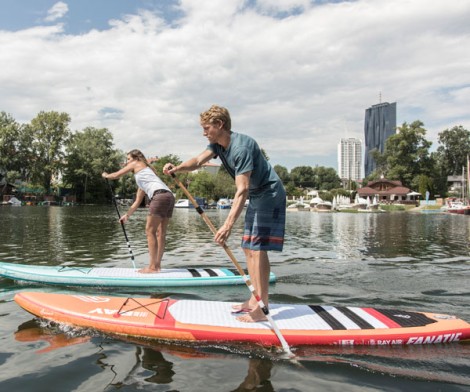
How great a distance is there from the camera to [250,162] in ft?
16.6

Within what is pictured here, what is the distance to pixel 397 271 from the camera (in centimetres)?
1036

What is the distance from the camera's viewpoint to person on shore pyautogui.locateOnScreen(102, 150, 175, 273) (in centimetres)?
853

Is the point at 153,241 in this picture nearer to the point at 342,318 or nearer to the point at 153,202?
the point at 153,202

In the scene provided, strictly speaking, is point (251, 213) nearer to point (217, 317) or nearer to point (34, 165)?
point (217, 317)

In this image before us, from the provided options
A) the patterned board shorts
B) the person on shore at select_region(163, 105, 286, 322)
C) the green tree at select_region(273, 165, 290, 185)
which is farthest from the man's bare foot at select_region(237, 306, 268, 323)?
the green tree at select_region(273, 165, 290, 185)

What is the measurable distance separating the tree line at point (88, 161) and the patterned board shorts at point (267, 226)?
254 feet

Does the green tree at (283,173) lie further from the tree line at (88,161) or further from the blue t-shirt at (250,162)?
the blue t-shirt at (250,162)

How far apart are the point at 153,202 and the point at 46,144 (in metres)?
80.9

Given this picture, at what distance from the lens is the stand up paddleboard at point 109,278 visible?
797cm

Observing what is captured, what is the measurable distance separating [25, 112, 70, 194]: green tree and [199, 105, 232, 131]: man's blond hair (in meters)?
81.8

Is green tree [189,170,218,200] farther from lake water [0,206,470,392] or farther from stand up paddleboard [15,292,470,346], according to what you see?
stand up paddleboard [15,292,470,346]

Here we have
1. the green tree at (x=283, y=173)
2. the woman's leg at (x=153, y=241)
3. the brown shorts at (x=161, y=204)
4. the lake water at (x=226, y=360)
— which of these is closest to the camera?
the lake water at (x=226, y=360)

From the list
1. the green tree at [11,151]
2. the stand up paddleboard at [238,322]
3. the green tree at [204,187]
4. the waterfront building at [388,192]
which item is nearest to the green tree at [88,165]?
the green tree at [11,151]

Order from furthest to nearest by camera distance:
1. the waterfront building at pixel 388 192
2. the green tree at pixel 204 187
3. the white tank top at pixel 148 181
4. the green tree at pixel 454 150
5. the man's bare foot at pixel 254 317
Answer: the green tree at pixel 454 150 → the waterfront building at pixel 388 192 → the green tree at pixel 204 187 → the white tank top at pixel 148 181 → the man's bare foot at pixel 254 317
